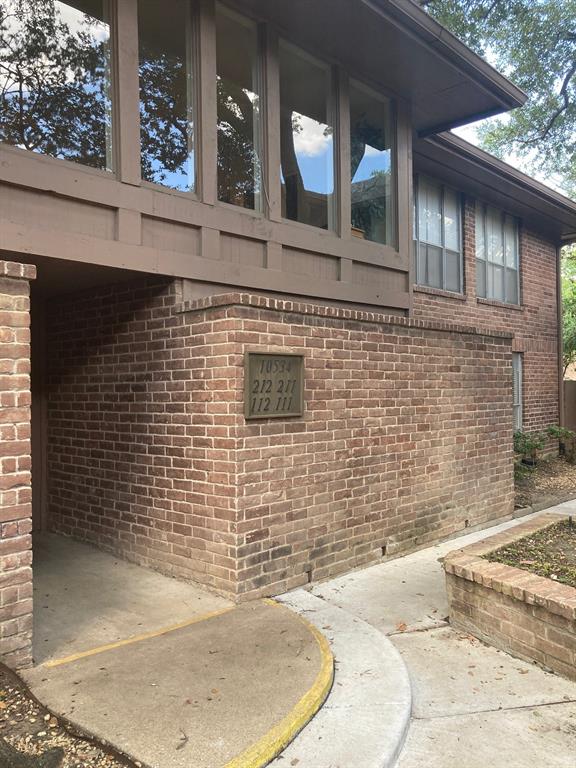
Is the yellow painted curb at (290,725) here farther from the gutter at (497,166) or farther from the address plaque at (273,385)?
the gutter at (497,166)

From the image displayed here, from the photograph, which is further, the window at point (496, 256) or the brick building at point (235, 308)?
the window at point (496, 256)

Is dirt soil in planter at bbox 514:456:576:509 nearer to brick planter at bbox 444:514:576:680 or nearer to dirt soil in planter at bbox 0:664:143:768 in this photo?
brick planter at bbox 444:514:576:680

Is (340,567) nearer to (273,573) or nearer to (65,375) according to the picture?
(273,573)

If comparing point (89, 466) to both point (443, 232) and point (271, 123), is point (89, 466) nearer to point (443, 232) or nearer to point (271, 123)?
point (271, 123)

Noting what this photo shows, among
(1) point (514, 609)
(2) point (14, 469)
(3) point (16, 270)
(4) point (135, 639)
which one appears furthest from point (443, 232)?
(2) point (14, 469)

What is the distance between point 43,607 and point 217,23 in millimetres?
5079

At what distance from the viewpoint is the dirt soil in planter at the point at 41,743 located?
97.3 inches

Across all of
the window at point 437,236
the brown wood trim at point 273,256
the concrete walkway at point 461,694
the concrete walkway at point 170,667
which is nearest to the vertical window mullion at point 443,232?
the window at point 437,236

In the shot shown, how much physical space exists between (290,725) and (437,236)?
28.8 feet

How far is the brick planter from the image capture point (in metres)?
3.58

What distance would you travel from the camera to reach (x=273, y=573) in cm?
471

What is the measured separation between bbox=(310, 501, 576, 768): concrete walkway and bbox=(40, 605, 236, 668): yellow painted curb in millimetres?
991

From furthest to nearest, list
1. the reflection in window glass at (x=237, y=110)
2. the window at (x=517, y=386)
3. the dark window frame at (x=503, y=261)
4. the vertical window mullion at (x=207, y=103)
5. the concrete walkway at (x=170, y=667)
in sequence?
the window at (x=517, y=386)
the dark window frame at (x=503, y=261)
the reflection in window glass at (x=237, y=110)
the vertical window mullion at (x=207, y=103)
the concrete walkway at (x=170, y=667)

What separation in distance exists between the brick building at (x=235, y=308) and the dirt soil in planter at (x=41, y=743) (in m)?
0.45
